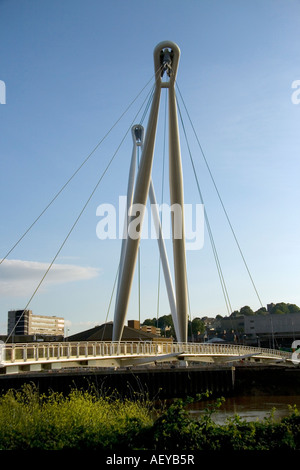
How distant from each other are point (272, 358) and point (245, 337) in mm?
71449

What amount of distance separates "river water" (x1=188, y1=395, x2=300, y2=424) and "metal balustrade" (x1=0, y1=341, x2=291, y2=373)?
4155mm

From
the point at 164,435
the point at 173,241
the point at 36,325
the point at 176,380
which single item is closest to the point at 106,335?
the point at 176,380

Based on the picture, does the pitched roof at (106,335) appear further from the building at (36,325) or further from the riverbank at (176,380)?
the building at (36,325)

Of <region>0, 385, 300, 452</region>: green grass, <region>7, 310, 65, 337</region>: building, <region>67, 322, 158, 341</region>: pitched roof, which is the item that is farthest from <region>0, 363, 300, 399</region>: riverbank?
<region>7, 310, 65, 337</region>: building

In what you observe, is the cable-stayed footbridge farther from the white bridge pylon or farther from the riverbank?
the riverbank

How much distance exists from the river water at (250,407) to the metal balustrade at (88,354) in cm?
416

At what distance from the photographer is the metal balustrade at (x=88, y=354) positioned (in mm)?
21859

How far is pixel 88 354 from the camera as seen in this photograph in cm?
2700

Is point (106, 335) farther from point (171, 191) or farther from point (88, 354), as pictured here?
point (88, 354)

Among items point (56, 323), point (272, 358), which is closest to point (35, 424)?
point (272, 358)

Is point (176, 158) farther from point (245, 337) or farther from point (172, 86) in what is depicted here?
point (245, 337)

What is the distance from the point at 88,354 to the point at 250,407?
858 inches

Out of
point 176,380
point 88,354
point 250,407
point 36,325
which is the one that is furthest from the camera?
point 36,325
